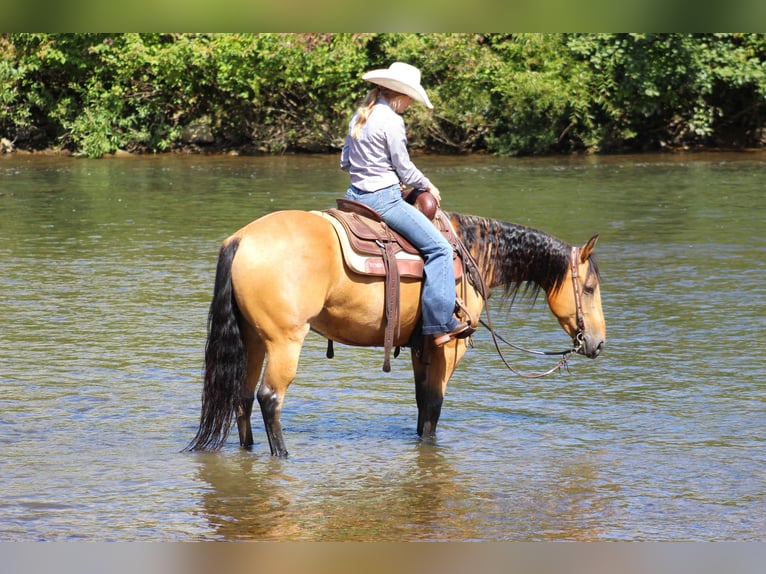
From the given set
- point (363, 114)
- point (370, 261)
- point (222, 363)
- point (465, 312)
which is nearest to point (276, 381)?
point (222, 363)

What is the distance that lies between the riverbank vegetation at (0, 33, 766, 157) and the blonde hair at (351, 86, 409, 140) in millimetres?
22342

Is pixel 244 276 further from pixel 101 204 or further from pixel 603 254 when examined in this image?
pixel 101 204

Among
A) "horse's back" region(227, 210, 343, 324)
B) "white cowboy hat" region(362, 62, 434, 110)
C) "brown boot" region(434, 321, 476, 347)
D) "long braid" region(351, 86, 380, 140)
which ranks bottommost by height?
"brown boot" region(434, 321, 476, 347)

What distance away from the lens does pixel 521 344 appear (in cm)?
993

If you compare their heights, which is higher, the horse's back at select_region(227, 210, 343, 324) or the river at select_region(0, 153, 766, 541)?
the horse's back at select_region(227, 210, 343, 324)

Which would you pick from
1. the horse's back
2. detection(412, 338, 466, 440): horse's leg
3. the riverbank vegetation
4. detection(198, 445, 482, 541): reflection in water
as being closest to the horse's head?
detection(412, 338, 466, 440): horse's leg

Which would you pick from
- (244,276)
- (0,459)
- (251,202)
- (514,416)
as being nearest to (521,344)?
(514,416)

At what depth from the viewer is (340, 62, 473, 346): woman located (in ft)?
21.4

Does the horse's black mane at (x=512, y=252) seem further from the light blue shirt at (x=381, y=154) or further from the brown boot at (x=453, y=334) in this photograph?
the light blue shirt at (x=381, y=154)

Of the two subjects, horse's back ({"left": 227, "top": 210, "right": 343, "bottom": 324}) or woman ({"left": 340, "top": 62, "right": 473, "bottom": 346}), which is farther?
woman ({"left": 340, "top": 62, "right": 473, "bottom": 346})

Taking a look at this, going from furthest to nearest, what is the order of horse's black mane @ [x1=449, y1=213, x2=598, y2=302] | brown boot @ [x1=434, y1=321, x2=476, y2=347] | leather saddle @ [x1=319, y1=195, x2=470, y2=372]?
horse's black mane @ [x1=449, y1=213, x2=598, y2=302], brown boot @ [x1=434, y1=321, x2=476, y2=347], leather saddle @ [x1=319, y1=195, x2=470, y2=372]

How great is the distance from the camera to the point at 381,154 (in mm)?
6582

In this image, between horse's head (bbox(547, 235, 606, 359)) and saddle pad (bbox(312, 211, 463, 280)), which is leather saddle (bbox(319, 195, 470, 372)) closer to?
saddle pad (bbox(312, 211, 463, 280))
